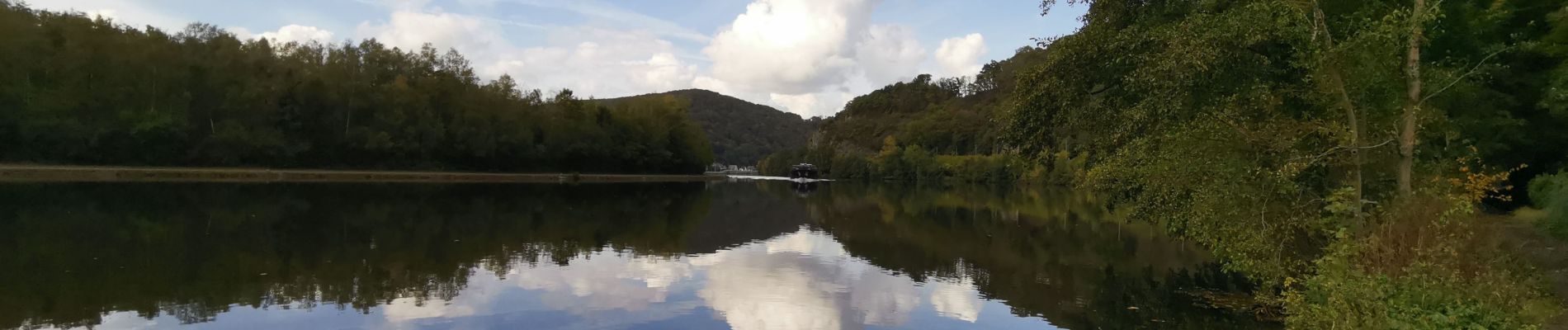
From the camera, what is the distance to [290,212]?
30.3m

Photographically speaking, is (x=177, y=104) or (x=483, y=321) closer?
(x=483, y=321)

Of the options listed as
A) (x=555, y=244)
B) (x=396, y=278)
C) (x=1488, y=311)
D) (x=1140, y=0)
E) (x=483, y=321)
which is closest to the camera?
(x=1488, y=311)

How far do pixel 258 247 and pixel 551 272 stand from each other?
834 centimetres

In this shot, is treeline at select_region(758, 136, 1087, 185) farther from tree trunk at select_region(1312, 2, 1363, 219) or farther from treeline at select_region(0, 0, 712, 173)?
tree trunk at select_region(1312, 2, 1363, 219)

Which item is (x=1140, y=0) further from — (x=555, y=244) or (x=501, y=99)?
(x=501, y=99)

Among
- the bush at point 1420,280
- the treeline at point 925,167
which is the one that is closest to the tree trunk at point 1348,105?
the bush at point 1420,280

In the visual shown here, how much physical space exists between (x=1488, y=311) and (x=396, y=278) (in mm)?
16412

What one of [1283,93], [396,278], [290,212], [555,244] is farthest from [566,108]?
[1283,93]

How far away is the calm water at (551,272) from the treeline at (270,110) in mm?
32805

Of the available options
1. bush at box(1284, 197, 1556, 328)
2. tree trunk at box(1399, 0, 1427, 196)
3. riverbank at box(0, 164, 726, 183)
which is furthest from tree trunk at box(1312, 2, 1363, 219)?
riverbank at box(0, 164, 726, 183)

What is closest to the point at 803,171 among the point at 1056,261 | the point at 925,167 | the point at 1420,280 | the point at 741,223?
the point at 925,167

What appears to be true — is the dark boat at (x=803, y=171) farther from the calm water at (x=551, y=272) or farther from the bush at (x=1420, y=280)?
the bush at (x=1420, y=280)

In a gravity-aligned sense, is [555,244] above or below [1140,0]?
below

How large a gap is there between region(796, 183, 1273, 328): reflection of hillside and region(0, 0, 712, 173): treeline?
187ft
